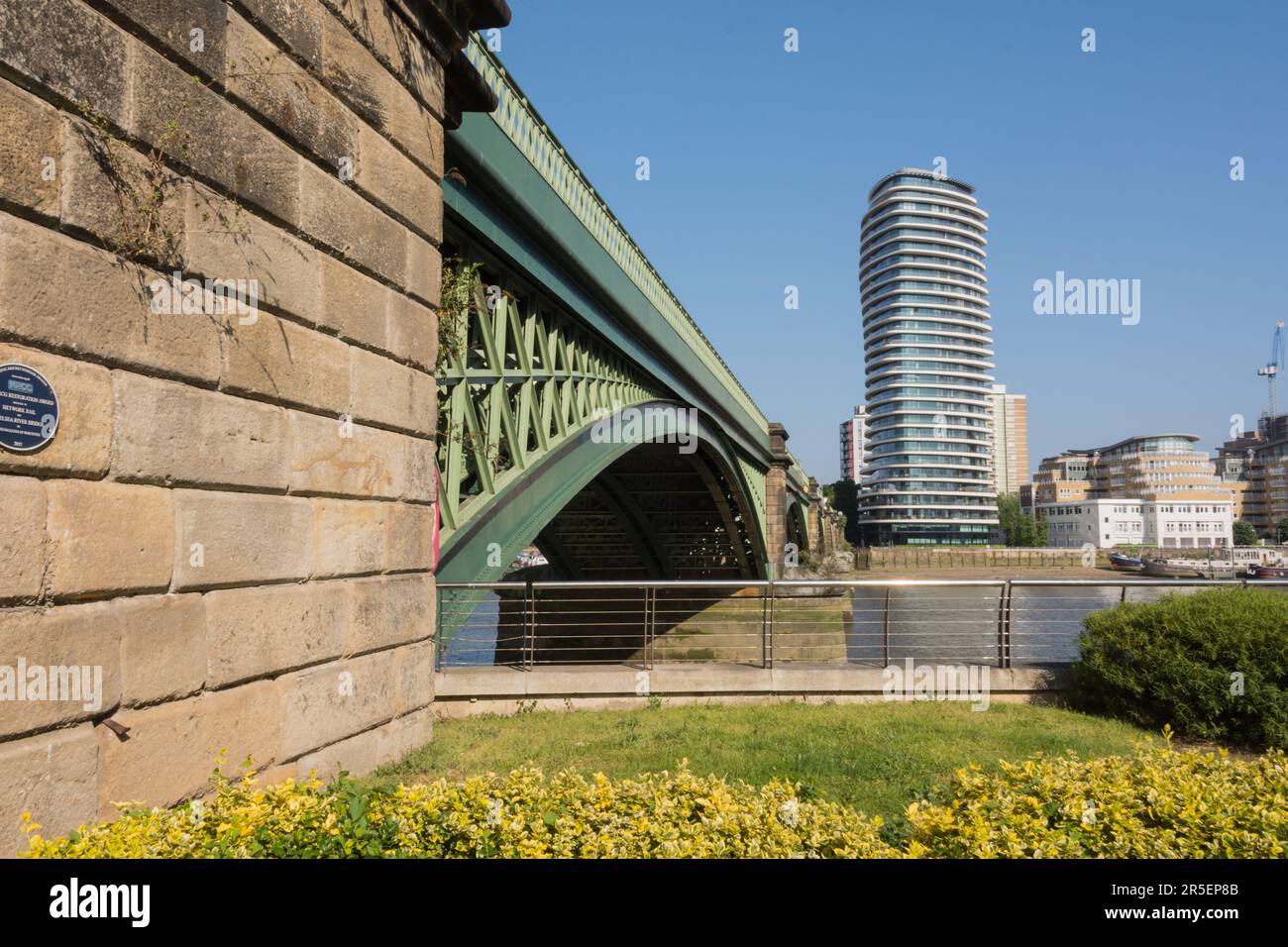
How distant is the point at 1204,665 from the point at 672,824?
6.43 meters

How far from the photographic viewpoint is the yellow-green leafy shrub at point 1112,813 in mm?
2988

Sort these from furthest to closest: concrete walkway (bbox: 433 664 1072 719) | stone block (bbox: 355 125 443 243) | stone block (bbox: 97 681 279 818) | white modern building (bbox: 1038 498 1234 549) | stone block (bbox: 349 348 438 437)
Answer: white modern building (bbox: 1038 498 1234 549), concrete walkway (bbox: 433 664 1072 719), stone block (bbox: 355 125 443 243), stone block (bbox: 349 348 438 437), stone block (bbox: 97 681 279 818)

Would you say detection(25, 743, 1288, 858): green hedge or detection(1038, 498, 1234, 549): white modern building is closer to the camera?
detection(25, 743, 1288, 858): green hedge

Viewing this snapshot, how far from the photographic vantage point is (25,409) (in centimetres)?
320

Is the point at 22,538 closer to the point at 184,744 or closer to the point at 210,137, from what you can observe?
the point at 184,744

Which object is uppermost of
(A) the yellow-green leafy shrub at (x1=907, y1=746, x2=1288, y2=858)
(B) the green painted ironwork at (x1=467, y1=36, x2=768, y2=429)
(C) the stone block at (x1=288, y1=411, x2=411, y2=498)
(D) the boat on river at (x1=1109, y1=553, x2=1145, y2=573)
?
(B) the green painted ironwork at (x1=467, y1=36, x2=768, y2=429)

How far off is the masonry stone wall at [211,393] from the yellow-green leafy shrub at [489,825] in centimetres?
58

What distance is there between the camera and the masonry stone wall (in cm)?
329

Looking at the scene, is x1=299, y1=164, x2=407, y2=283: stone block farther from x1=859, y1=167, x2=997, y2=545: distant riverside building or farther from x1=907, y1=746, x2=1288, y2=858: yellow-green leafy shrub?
x1=859, y1=167, x2=997, y2=545: distant riverside building

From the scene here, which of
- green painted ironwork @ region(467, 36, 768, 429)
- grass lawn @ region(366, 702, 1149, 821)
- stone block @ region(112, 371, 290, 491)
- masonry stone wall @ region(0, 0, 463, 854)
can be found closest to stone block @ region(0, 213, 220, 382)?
masonry stone wall @ region(0, 0, 463, 854)

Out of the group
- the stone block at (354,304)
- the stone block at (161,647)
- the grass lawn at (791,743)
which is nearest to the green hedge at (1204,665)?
the grass lawn at (791,743)

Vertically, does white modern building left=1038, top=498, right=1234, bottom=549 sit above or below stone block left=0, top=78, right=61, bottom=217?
below

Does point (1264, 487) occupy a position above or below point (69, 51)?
above

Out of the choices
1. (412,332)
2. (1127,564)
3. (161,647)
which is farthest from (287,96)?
(1127,564)
